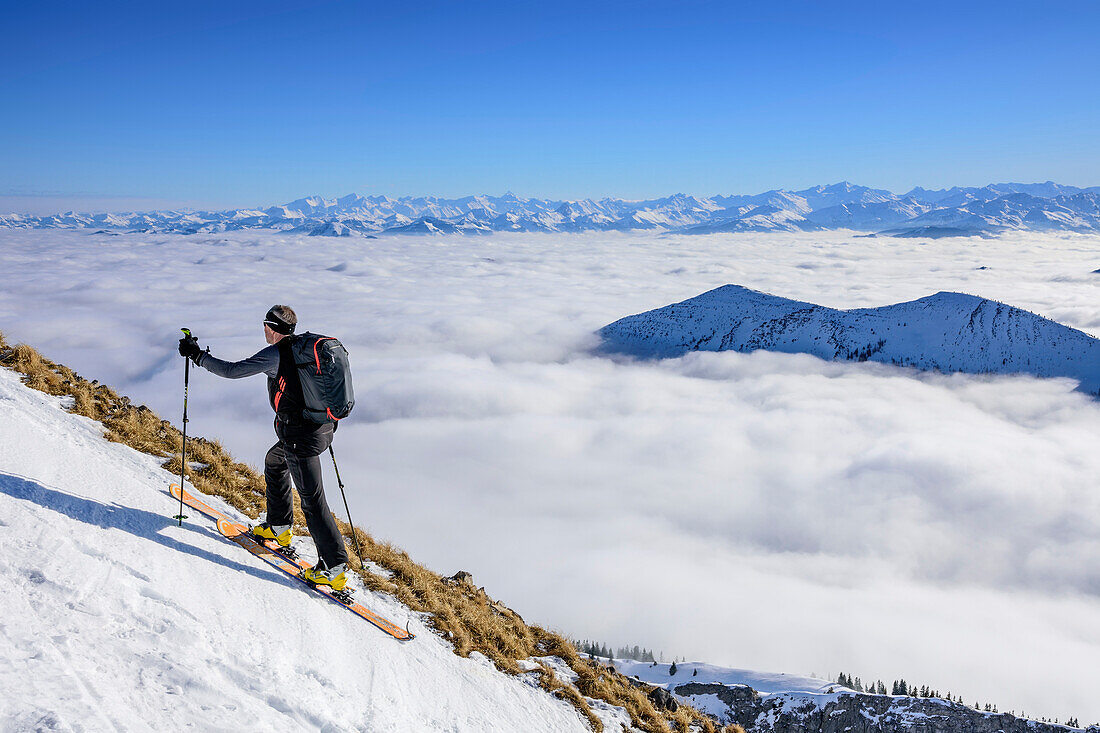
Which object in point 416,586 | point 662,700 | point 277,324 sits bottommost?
point 662,700

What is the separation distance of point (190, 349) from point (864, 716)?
309 ft

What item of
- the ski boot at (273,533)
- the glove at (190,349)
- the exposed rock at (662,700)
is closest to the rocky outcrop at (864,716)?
the exposed rock at (662,700)

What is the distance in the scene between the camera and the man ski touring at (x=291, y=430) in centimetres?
660

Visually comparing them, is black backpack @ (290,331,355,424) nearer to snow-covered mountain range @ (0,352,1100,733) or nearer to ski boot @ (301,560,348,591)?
ski boot @ (301,560,348,591)

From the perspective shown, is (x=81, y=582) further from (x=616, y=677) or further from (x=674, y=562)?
(x=674, y=562)

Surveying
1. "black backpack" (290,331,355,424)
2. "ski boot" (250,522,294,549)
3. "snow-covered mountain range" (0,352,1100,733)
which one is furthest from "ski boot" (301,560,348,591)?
"black backpack" (290,331,355,424)

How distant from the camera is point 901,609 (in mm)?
166125

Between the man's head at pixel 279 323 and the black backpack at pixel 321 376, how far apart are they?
0.23 meters

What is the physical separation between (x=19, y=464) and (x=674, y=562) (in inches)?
6920

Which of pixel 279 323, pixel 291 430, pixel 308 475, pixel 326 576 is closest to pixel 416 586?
pixel 326 576

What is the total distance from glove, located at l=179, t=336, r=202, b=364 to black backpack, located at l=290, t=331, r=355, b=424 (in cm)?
113

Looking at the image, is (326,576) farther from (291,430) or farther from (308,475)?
(291,430)

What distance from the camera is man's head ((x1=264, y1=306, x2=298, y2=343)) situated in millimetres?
6633

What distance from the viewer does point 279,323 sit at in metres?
6.67
